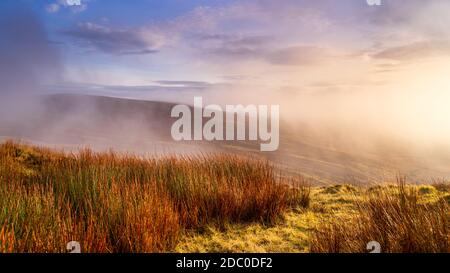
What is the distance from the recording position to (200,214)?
5762 millimetres

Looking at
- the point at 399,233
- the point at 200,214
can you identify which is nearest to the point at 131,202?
the point at 200,214

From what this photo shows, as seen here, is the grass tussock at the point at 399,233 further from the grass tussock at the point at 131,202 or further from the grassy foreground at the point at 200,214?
the grass tussock at the point at 131,202

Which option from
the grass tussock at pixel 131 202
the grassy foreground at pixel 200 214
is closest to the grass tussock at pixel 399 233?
the grassy foreground at pixel 200 214

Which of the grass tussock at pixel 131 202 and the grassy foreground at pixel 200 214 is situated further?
the grass tussock at pixel 131 202

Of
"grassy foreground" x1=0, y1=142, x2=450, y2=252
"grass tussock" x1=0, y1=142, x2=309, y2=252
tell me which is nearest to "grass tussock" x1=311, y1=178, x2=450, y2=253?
"grassy foreground" x1=0, y1=142, x2=450, y2=252

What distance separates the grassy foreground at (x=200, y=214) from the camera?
369 cm

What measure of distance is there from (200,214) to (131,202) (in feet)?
5.50

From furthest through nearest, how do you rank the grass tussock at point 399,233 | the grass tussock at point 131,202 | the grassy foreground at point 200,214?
the grass tussock at point 131,202 < the grassy foreground at point 200,214 < the grass tussock at point 399,233

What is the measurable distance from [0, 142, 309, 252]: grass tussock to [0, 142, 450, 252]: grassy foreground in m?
0.01

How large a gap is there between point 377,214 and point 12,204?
13.5ft

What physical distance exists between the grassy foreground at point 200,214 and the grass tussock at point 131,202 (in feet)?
0.05

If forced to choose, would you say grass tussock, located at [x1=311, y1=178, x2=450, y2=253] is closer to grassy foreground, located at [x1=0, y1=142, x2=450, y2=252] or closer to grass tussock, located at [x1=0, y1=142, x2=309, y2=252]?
grassy foreground, located at [x1=0, y1=142, x2=450, y2=252]

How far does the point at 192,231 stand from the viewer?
5.32m
